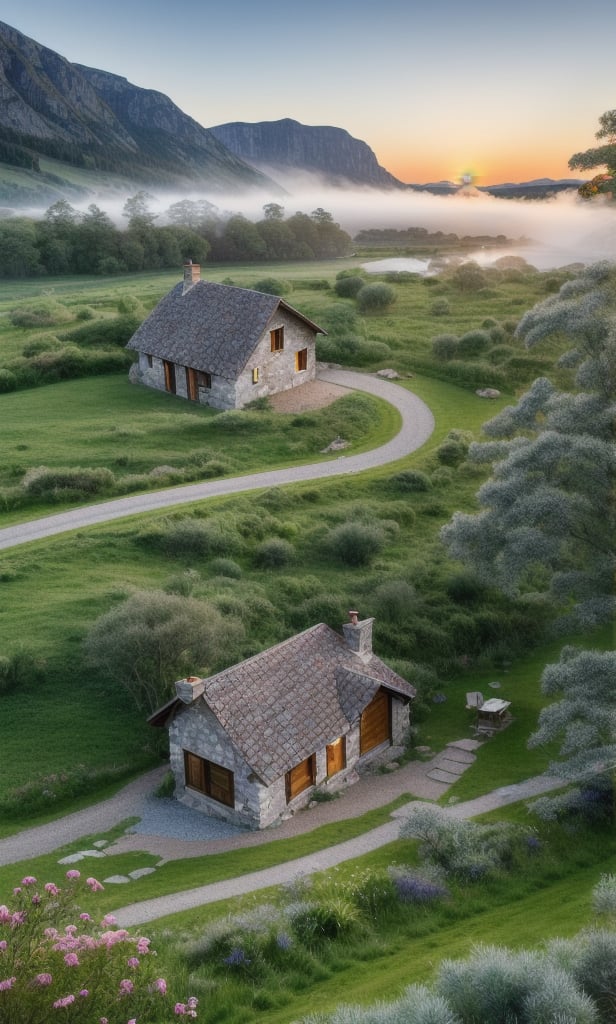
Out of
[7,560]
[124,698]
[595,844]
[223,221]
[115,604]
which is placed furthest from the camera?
[223,221]

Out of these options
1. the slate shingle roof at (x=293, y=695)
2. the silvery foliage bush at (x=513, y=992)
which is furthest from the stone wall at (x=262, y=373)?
the silvery foliage bush at (x=513, y=992)

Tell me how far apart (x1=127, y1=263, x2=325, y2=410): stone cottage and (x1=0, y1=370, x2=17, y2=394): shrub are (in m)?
8.94

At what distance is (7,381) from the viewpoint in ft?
240

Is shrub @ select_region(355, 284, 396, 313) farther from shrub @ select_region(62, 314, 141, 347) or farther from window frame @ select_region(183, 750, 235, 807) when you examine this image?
window frame @ select_region(183, 750, 235, 807)

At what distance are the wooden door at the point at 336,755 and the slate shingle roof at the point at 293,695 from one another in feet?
A: 1.87

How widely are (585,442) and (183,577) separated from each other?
17.3 meters

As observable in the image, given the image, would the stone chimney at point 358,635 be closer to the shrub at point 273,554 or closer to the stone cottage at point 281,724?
the stone cottage at point 281,724

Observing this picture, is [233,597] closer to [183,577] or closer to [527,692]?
[183,577]

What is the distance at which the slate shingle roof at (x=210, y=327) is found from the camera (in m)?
65.8

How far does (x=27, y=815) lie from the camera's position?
3041cm

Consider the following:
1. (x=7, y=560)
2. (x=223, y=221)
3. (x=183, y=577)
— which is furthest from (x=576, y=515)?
(x=223, y=221)

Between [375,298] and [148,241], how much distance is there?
43959 mm

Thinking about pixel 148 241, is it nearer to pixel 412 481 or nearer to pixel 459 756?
pixel 412 481

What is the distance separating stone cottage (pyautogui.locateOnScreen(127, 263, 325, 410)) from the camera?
65750mm
